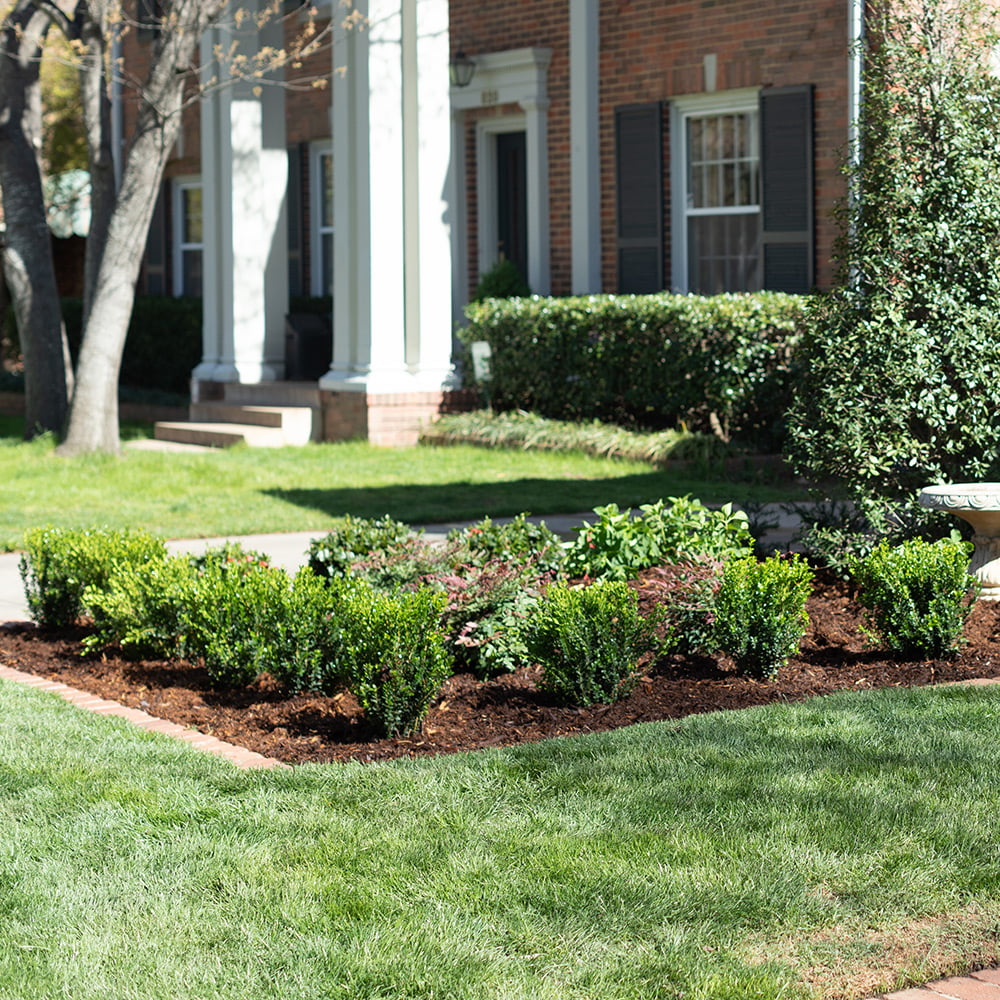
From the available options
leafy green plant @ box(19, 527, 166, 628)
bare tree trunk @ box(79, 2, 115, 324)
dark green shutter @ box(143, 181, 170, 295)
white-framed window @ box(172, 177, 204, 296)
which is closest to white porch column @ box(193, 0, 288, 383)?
bare tree trunk @ box(79, 2, 115, 324)

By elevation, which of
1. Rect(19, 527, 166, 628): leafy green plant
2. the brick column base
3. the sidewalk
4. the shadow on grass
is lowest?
the sidewalk

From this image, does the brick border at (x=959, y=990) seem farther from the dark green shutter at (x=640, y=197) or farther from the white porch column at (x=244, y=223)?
the white porch column at (x=244, y=223)

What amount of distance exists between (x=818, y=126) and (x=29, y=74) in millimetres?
7534

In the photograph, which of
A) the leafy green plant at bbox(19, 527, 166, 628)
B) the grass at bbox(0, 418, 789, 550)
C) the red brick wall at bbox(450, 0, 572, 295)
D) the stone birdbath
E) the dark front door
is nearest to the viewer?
the stone birdbath

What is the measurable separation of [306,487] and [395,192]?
4.29m

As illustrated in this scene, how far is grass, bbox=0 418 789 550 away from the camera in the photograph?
1077cm

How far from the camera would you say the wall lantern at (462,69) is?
16922 mm

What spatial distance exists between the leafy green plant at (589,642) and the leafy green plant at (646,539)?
3.77 feet

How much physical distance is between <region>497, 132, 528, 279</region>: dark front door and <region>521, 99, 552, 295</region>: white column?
87 centimetres

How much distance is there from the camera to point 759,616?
5.94 m

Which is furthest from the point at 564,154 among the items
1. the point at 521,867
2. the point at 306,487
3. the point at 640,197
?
the point at 521,867

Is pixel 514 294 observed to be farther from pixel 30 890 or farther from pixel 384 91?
pixel 30 890

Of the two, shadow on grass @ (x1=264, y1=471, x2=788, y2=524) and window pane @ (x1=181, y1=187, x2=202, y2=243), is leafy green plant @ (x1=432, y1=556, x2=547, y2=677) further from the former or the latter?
window pane @ (x1=181, y1=187, x2=202, y2=243)

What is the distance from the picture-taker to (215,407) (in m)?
17.3
